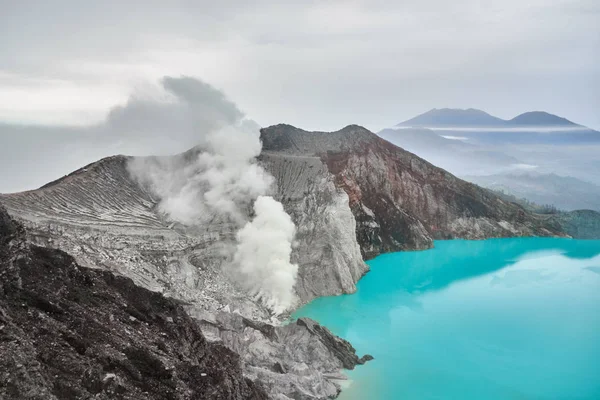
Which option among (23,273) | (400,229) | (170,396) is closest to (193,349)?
(170,396)

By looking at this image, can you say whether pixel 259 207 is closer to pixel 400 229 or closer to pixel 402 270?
pixel 402 270

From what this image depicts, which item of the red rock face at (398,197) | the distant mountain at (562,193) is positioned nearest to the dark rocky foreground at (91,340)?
the red rock face at (398,197)

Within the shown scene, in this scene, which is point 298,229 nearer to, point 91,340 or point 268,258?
point 268,258

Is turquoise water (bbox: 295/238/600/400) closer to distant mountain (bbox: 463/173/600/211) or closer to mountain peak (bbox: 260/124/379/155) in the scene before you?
mountain peak (bbox: 260/124/379/155)

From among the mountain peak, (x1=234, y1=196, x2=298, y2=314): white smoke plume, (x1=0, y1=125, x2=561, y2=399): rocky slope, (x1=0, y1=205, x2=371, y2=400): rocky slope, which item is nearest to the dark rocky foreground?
(x1=0, y1=205, x2=371, y2=400): rocky slope

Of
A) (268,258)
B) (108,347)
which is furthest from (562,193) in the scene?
(108,347)
